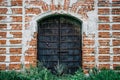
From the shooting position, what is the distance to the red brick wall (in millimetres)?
9258

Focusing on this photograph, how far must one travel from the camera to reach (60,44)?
9.53 meters

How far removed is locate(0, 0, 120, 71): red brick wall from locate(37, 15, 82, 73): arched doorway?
0.26 metres

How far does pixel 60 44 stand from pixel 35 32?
77cm

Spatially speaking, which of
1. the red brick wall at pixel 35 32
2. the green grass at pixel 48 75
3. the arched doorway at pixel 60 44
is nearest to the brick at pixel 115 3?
the red brick wall at pixel 35 32

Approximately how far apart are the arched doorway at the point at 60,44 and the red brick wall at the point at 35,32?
0.26 m

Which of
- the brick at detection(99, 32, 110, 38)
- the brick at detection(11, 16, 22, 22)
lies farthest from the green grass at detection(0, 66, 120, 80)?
the brick at detection(11, 16, 22, 22)

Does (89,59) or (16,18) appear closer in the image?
(89,59)

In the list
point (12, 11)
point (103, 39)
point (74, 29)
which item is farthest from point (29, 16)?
point (103, 39)

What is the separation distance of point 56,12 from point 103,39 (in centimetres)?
146

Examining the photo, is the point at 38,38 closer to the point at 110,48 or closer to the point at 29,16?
the point at 29,16

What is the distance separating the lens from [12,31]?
30.6 feet

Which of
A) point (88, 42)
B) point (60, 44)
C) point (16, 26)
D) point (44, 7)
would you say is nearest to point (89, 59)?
point (88, 42)

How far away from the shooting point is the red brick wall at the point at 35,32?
926cm

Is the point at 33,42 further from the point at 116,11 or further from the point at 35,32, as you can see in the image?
the point at 116,11
